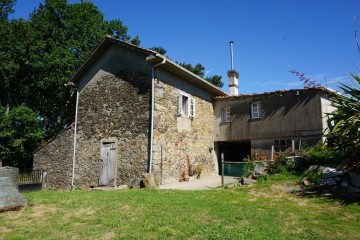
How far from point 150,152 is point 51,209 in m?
5.25

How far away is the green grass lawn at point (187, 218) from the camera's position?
575 centimetres

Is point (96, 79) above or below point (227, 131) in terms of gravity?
above

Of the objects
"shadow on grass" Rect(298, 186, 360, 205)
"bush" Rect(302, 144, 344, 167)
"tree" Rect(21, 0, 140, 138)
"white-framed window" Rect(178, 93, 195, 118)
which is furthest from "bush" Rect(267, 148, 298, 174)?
"tree" Rect(21, 0, 140, 138)

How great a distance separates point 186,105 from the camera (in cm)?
1566

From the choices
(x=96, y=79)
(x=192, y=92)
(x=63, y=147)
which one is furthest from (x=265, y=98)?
(x=63, y=147)

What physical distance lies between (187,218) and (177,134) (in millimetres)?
8030

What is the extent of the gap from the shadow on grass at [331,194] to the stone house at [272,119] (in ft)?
19.5

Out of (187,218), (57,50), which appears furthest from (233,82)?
(187,218)

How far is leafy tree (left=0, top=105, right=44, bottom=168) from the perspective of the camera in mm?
20828

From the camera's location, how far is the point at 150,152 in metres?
12.8

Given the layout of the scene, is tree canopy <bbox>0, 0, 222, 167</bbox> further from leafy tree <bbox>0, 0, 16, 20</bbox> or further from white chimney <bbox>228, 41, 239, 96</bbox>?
white chimney <bbox>228, 41, 239, 96</bbox>

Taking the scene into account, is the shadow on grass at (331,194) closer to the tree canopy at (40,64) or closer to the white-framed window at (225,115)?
the white-framed window at (225,115)

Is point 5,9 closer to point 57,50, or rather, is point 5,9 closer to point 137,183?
point 57,50

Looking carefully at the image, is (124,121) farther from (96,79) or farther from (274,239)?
(274,239)
